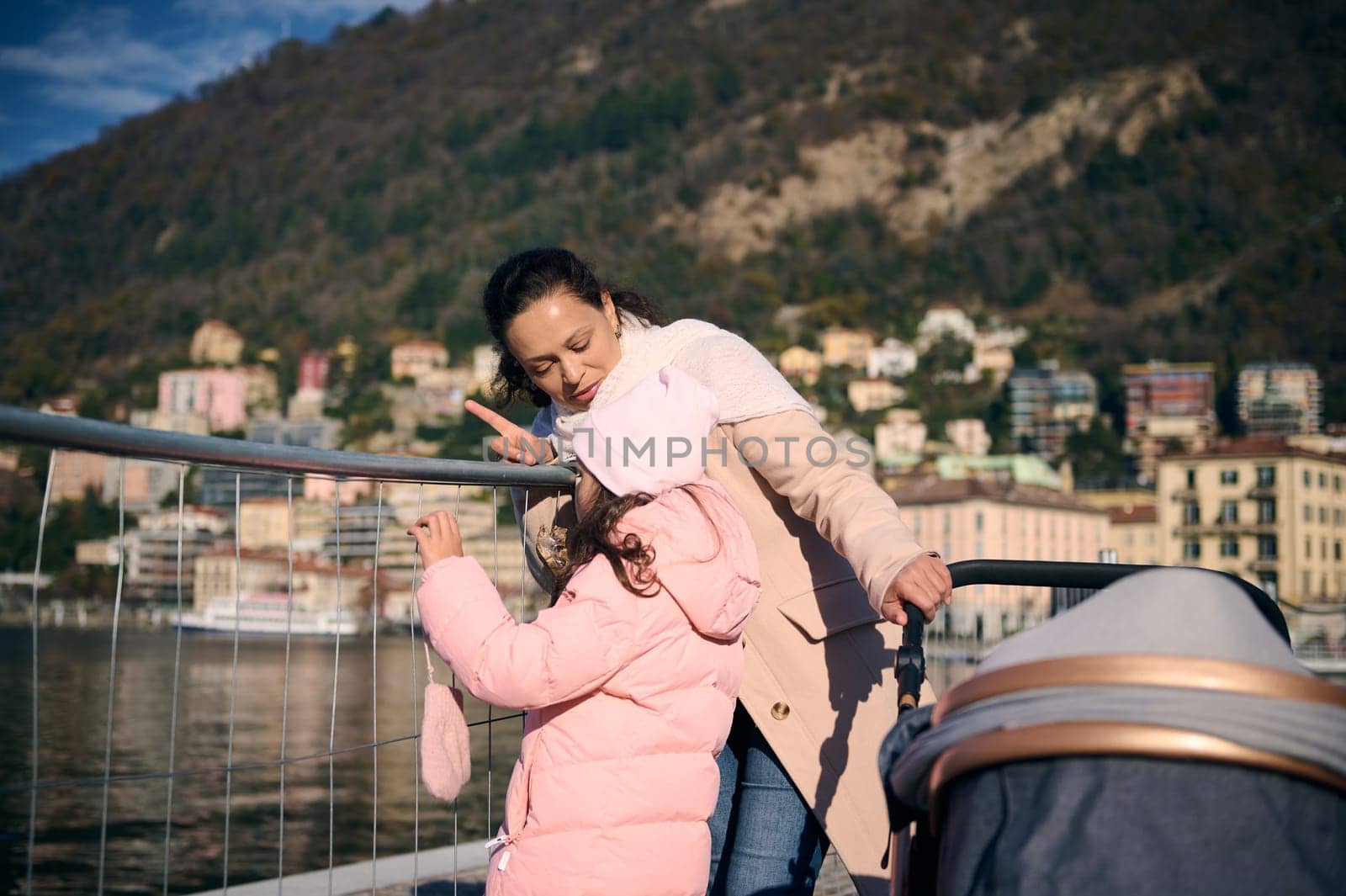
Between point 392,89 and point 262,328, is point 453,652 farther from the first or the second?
point 392,89

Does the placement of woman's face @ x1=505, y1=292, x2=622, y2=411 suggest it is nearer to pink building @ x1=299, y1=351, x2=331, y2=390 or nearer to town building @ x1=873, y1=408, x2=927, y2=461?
town building @ x1=873, y1=408, x2=927, y2=461

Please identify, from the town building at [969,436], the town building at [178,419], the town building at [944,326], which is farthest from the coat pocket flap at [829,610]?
the town building at [944,326]

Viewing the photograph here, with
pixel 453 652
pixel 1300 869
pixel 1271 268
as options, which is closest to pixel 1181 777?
pixel 1300 869

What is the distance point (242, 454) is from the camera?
5.69 ft

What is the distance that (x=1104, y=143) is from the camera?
430 feet

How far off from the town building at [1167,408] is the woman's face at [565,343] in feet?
325

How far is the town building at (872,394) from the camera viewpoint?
115000 mm

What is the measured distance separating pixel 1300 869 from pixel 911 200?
138 meters

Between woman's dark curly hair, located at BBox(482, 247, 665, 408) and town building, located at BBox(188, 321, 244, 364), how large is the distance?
128 m

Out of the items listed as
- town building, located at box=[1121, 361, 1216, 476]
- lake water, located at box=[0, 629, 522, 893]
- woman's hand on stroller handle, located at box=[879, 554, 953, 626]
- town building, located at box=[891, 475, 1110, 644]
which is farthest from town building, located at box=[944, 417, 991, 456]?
woman's hand on stroller handle, located at box=[879, 554, 953, 626]

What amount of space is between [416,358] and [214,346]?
681 inches

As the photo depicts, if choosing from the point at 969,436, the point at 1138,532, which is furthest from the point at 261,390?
the point at 1138,532

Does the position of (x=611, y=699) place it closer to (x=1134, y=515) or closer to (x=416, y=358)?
(x=1134, y=515)

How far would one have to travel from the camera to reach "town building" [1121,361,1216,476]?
3883 inches
